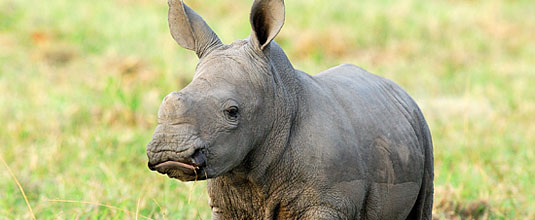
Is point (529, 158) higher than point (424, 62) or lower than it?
lower

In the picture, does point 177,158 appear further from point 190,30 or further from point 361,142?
point 361,142

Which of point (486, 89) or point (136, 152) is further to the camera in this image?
point (486, 89)

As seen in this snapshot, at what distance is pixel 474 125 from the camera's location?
8.05 metres

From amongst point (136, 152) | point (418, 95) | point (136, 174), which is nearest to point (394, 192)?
point (136, 174)

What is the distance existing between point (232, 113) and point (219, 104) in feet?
0.25

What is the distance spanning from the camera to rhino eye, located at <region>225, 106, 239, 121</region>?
3.21m

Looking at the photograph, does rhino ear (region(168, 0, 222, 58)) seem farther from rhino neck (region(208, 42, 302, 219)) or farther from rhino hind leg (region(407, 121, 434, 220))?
rhino hind leg (region(407, 121, 434, 220))

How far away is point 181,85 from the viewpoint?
9117 mm

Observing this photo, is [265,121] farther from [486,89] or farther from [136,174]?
[486,89]

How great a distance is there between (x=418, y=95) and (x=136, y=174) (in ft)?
14.6

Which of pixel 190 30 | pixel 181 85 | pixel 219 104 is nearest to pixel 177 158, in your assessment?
pixel 219 104

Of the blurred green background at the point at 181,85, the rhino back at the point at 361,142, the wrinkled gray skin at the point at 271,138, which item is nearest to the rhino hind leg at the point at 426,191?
the rhino back at the point at 361,142

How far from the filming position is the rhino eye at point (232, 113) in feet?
10.5

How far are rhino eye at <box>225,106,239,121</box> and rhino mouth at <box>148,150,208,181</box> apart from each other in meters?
0.21
